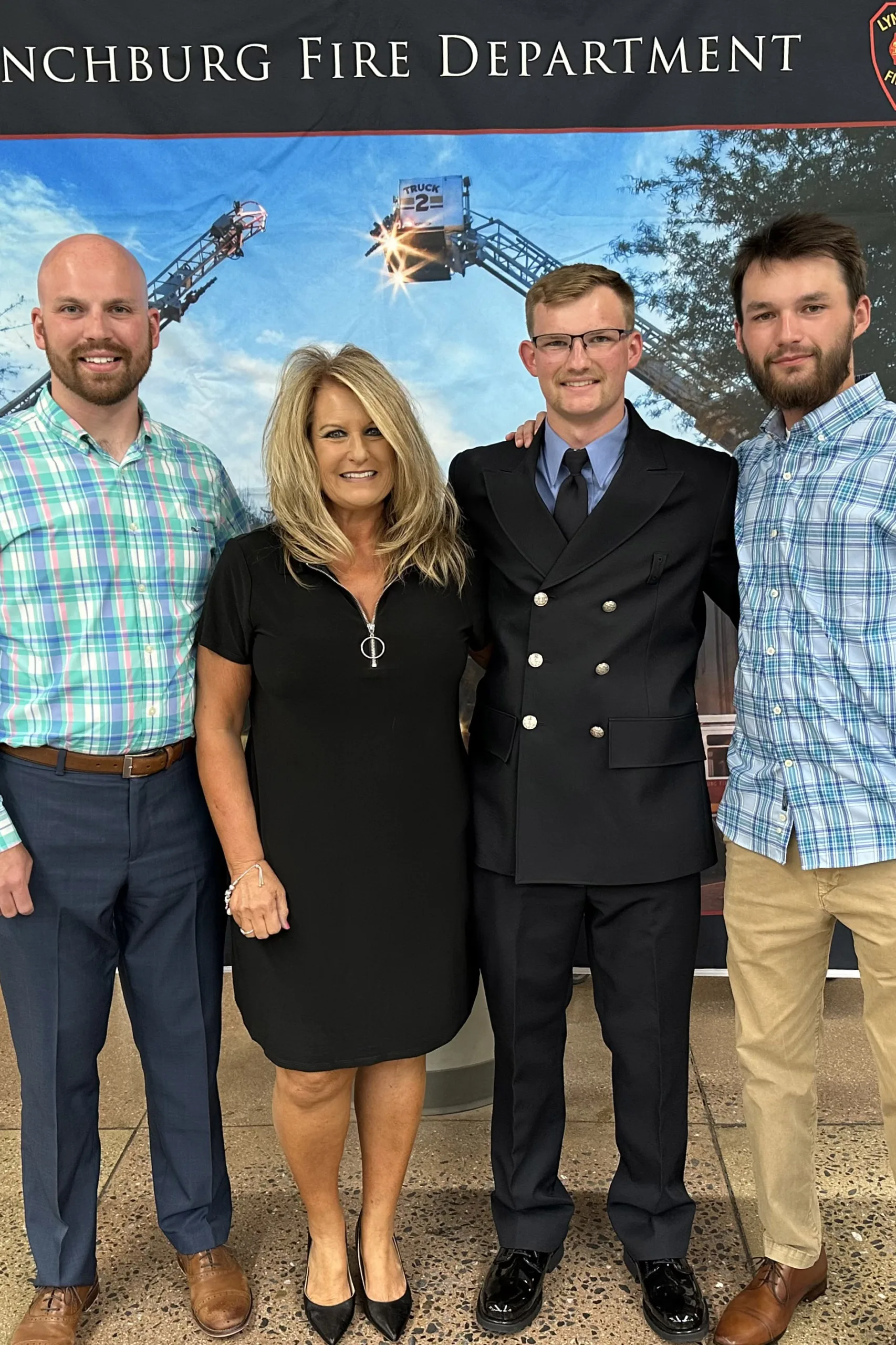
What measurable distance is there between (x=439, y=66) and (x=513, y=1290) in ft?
9.15

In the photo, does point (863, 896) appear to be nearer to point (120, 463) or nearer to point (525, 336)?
point (120, 463)

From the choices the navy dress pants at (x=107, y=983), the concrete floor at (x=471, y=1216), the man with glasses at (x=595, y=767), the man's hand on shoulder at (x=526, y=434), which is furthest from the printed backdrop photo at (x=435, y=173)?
the concrete floor at (x=471, y=1216)

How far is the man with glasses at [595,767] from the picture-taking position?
6.36ft

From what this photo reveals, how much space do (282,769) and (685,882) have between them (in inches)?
29.8

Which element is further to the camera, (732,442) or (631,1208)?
(732,442)

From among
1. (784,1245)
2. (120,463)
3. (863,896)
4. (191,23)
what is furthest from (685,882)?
(191,23)

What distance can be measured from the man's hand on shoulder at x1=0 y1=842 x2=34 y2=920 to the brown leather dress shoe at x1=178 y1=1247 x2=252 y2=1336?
812mm

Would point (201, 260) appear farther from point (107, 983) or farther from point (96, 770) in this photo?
point (107, 983)

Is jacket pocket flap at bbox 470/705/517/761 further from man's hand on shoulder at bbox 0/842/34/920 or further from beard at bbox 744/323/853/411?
man's hand on shoulder at bbox 0/842/34/920

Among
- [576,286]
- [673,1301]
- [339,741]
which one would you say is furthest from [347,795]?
[673,1301]

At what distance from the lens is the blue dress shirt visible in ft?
6.54

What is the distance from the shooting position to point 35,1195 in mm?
2070

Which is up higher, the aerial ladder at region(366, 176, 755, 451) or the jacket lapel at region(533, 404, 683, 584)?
the aerial ladder at region(366, 176, 755, 451)

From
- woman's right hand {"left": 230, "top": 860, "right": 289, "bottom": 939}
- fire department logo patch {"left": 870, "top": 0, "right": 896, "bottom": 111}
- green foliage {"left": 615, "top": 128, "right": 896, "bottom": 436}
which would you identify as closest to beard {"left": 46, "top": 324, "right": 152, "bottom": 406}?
woman's right hand {"left": 230, "top": 860, "right": 289, "bottom": 939}
